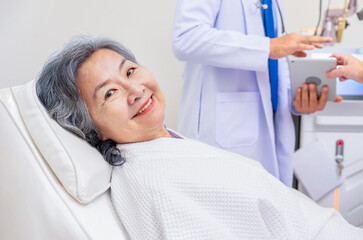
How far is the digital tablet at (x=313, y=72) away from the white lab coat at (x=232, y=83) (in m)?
0.11

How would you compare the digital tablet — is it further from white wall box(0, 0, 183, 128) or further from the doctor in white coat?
white wall box(0, 0, 183, 128)

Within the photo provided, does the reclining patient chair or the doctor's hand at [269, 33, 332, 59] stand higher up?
the doctor's hand at [269, 33, 332, 59]

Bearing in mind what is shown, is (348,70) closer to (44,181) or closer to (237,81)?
(237,81)

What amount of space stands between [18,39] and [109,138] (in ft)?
5.80

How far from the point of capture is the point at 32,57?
8.19ft

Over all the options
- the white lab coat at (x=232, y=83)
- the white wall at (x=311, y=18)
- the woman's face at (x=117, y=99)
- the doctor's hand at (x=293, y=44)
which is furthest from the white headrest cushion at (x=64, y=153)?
the white wall at (x=311, y=18)

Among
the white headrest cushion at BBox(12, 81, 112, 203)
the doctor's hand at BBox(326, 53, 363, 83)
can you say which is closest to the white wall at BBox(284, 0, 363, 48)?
Result: the doctor's hand at BBox(326, 53, 363, 83)

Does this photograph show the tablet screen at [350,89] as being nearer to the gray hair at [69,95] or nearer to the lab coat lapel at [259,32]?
the lab coat lapel at [259,32]

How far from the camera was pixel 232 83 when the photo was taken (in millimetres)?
1520

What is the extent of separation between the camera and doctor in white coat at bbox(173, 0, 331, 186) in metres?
1.39

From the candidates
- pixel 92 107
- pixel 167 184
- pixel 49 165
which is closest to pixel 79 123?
pixel 92 107

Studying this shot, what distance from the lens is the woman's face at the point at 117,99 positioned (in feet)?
3.26

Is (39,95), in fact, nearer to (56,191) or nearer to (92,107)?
(92,107)

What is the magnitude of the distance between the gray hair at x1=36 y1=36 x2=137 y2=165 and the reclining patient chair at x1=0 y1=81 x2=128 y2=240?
59mm
